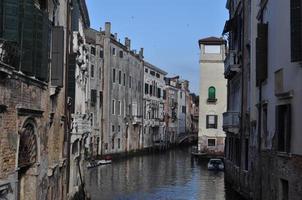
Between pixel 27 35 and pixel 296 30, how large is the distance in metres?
6.25

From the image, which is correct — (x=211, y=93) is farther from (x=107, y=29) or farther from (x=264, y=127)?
(x=264, y=127)

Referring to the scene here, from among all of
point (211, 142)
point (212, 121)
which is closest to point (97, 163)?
point (211, 142)

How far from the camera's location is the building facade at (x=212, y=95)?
2201 inches

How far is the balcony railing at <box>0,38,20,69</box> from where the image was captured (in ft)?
33.2

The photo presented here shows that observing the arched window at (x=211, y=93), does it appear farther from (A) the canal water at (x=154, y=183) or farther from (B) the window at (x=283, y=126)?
(B) the window at (x=283, y=126)

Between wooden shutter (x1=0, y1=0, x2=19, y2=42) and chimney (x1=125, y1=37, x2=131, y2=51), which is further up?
chimney (x1=125, y1=37, x2=131, y2=51)

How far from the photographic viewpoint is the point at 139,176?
1619 inches

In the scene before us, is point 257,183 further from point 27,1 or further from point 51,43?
point 27,1

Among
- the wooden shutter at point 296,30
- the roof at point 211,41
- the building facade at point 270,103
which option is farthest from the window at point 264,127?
the roof at point 211,41

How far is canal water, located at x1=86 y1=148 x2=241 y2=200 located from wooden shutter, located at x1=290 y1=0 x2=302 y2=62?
15054mm

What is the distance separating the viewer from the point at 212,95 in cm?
5662

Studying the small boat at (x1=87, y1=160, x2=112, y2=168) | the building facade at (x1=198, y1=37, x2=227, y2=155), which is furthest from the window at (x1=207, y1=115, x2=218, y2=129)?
the small boat at (x1=87, y1=160, x2=112, y2=168)

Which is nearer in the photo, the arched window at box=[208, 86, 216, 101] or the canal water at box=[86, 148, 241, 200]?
the canal water at box=[86, 148, 241, 200]

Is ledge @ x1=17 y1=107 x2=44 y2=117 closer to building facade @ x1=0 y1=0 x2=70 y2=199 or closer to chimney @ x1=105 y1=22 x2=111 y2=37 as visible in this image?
building facade @ x1=0 y1=0 x2=70 y2=199
